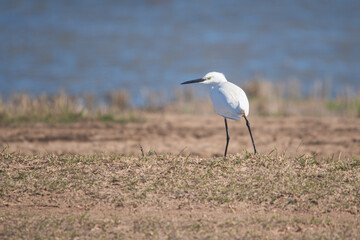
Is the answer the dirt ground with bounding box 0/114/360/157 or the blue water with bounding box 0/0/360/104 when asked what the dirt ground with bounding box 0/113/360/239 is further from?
the blue water with bounding box 0/0/360/104

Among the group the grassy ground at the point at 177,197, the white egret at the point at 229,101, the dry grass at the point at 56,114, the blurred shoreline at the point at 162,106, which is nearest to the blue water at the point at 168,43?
the blurred shoreline at the point at 162,106

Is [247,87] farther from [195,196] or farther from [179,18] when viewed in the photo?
[179,18]

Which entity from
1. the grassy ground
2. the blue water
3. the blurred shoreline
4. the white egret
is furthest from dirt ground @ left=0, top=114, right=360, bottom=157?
the blue water

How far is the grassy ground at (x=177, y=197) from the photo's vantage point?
13.6 ft

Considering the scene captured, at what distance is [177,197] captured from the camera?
15.5ft

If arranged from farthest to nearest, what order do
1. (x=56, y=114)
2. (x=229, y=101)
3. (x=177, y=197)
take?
(x=56, y=114) < (x=229, y=101) < (x=177, y=197)

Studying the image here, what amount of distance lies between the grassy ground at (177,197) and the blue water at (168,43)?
11.5 m

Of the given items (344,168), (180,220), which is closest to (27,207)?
(180,220)

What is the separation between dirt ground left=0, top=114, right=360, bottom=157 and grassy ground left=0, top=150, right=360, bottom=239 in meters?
2.97

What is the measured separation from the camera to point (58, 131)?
33.2ft

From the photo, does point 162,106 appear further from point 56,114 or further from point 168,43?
point 168,43

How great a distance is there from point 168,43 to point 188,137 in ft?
63.9

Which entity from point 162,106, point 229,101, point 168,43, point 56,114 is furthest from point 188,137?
point 168,43

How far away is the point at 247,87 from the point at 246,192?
11.1 metres
